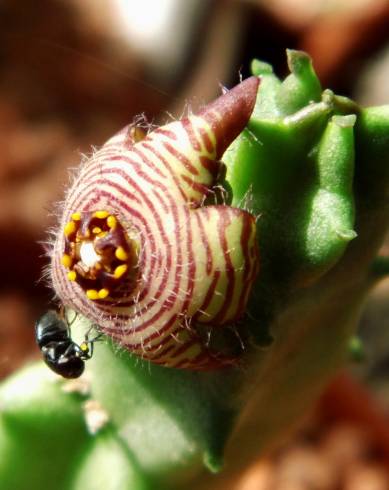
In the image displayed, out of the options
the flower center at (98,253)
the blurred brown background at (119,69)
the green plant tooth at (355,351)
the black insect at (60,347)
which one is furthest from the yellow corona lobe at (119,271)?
the blurred brown background at (119,69)

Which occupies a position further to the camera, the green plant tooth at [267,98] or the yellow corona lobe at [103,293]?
the green plant tooth at [267,98]

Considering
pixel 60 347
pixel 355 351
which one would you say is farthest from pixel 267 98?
pixel 355 351

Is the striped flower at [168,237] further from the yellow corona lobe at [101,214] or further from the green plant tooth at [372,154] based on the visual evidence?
the green plant tooth at [372,154]

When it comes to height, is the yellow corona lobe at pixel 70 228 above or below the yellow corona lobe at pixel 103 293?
above

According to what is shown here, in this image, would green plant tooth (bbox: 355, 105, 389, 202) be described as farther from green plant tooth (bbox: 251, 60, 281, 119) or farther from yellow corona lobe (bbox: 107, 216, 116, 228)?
yellow corona lobe (bbox: 107, 216, 116, 228)

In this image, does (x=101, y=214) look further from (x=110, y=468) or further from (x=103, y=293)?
(x=110, y=468)

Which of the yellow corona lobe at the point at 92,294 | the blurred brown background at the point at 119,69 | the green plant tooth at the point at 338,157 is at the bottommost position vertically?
the blurred brown background at the point at 119,69

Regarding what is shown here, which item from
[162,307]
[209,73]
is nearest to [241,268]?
[162,307]

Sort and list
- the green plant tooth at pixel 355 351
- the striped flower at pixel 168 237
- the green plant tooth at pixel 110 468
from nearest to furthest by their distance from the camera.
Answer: the striped flower at pixel 168 237, the green plant tooth at pixel 110 468, the green plant tooth at pixel 355 351

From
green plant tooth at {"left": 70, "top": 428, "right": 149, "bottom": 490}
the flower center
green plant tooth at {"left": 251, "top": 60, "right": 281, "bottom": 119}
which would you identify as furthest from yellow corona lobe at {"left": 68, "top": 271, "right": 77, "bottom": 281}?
green plant tooth at {"left": 70, "top": 428, "right": 149, "bottom": 490}
